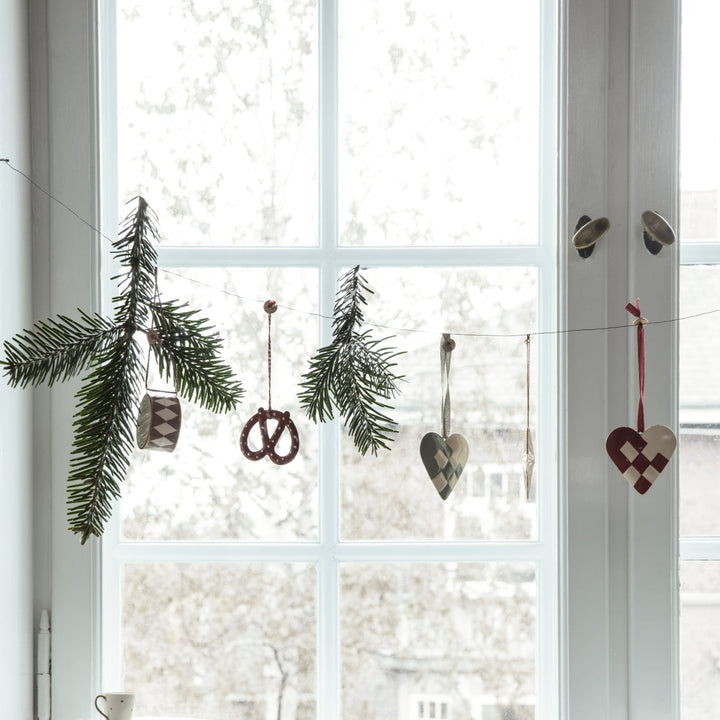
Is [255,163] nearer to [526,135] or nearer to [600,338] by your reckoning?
[526,135]

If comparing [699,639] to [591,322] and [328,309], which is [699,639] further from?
[328,309]

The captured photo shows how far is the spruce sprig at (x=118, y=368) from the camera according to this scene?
0.84m

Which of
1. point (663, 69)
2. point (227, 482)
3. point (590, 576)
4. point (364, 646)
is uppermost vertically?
point (663, 69)

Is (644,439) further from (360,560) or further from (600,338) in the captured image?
(360,560)

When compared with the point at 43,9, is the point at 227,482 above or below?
below

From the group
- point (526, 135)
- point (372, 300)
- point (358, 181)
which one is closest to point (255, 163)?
point (358, 181)

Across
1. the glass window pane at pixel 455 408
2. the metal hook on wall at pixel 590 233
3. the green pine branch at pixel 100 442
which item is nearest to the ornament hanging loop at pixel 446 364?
the glass window pane at pixel 455 408

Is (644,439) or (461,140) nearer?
(644,439)

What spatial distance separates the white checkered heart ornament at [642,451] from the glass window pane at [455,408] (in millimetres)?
178

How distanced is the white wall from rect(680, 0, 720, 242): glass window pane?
0.96 metres

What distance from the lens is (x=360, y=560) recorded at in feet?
3.63

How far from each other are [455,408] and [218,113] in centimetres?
57

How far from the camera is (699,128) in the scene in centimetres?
111

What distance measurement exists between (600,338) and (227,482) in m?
0.60
